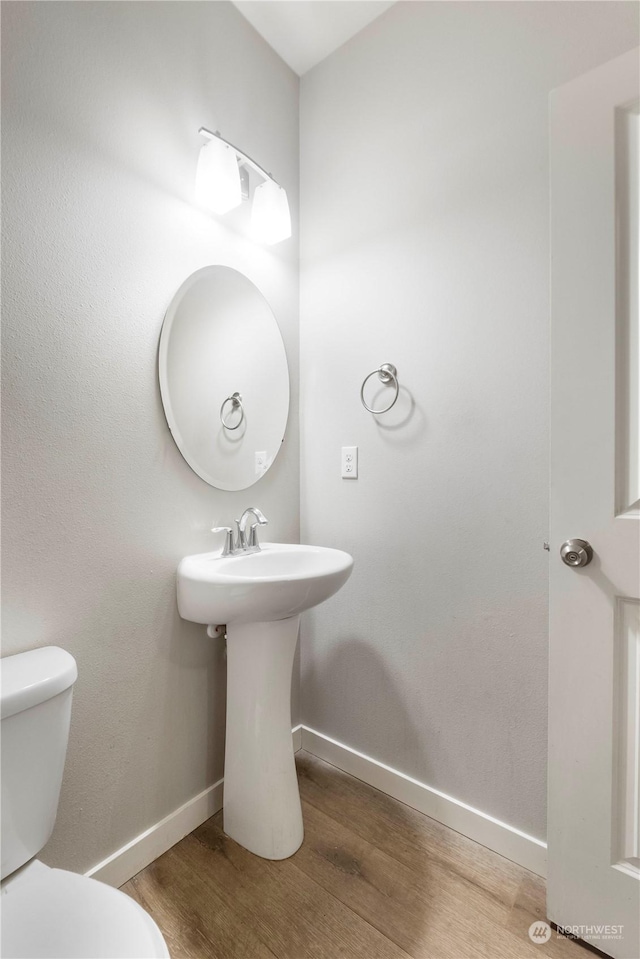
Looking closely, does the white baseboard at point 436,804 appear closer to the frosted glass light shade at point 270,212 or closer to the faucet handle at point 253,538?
the faucet handle at point 253,538

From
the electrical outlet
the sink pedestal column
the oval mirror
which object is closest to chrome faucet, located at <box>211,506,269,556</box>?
the oval mirror

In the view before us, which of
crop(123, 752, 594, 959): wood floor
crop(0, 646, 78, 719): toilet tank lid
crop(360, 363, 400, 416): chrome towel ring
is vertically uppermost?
crop(360, 363, 400, 416): chrome towel ring

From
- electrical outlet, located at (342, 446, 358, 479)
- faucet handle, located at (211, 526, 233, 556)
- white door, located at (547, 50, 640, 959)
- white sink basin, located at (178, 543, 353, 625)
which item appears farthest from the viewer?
electrical outlet, located at (342, 446, 358, 479)

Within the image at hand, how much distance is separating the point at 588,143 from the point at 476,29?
25.4 inches

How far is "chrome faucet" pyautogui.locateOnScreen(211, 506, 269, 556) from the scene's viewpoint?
1.41 metres

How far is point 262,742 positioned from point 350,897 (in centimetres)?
42

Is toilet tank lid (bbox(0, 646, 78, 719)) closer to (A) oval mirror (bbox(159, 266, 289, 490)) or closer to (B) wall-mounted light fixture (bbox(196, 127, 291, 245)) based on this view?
(A) oval mirror (bbox(159, 266, 289, 490))

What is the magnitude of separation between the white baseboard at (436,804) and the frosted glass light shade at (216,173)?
6.11 ft

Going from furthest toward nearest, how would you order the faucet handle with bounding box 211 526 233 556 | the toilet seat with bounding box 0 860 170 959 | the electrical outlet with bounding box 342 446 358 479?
the electrical outlet with bounding box 342 446 358 479
the faucet handle with bounding box 211 526 233 556
the toilet seat with bounding box 0 860 170 959

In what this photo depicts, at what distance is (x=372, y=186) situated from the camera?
1538mm

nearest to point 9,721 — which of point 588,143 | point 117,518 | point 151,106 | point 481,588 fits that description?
point 117,518

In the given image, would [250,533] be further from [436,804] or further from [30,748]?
[436,804]

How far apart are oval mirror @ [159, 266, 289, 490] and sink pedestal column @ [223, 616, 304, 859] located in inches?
19.4

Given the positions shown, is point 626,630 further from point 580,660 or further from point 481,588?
point 481,588
